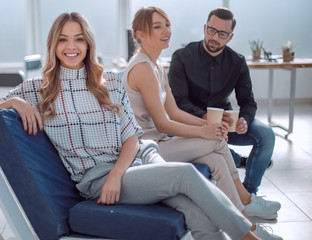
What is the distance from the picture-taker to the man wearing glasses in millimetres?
2535

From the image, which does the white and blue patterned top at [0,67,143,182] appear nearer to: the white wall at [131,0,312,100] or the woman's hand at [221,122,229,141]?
the woman's hand at [221,122,229,141]

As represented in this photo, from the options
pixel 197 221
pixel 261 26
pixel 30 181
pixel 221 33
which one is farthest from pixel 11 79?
pixel 261 26

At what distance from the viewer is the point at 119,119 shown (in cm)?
168

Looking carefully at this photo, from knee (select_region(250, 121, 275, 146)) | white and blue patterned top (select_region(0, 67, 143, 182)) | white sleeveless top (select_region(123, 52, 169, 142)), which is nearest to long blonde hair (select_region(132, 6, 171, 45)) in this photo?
white sleeveless top (select_region(123, 52, 169, 142))

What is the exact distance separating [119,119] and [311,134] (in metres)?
3.07

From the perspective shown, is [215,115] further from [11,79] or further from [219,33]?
[11,79]

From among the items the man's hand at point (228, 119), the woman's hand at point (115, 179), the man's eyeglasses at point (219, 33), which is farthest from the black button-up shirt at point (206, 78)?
the woman's hand at point (115, 179)

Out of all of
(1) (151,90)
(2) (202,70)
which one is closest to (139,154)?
(1) (151,90)

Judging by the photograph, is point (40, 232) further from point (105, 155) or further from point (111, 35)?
point (111, 35)

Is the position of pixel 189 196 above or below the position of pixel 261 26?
below

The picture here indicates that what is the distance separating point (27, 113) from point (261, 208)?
1.36 m

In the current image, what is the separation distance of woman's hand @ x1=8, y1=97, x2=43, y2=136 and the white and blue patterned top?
0.21ft

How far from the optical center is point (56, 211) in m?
1.44

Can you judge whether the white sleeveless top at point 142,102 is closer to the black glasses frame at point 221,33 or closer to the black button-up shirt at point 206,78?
the black button-up shirt at point 206,78
